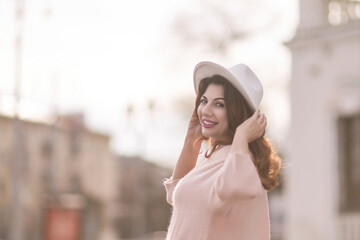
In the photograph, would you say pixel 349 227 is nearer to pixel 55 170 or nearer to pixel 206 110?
pixel 206 110

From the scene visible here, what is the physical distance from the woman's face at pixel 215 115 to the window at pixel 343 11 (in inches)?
459

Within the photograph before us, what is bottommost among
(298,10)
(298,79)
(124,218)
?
(124,218)

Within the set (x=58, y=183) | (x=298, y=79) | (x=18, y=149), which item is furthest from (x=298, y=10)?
(x=58, y=183)

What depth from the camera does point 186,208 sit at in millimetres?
2758

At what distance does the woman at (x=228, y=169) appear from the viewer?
2.65 m

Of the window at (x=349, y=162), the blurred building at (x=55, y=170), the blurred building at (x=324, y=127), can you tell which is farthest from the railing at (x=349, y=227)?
the blurred building at (x=55, y=170)

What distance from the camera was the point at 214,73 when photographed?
295cm

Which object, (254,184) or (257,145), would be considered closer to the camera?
(254,184)

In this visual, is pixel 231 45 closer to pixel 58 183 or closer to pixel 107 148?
pixel 58 183

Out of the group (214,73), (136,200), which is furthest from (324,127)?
(136,200)

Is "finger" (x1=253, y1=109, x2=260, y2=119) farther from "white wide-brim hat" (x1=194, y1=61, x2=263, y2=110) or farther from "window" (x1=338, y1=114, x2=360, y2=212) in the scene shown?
"window" (x1=338, y1=114, x2=360, y2=212)

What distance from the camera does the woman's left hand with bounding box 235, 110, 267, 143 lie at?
8.95ft

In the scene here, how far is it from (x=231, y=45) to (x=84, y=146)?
97.1 ft

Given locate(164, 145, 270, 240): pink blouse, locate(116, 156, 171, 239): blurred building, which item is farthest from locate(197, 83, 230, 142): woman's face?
locate(116, 156, 171, 239): blurred building
